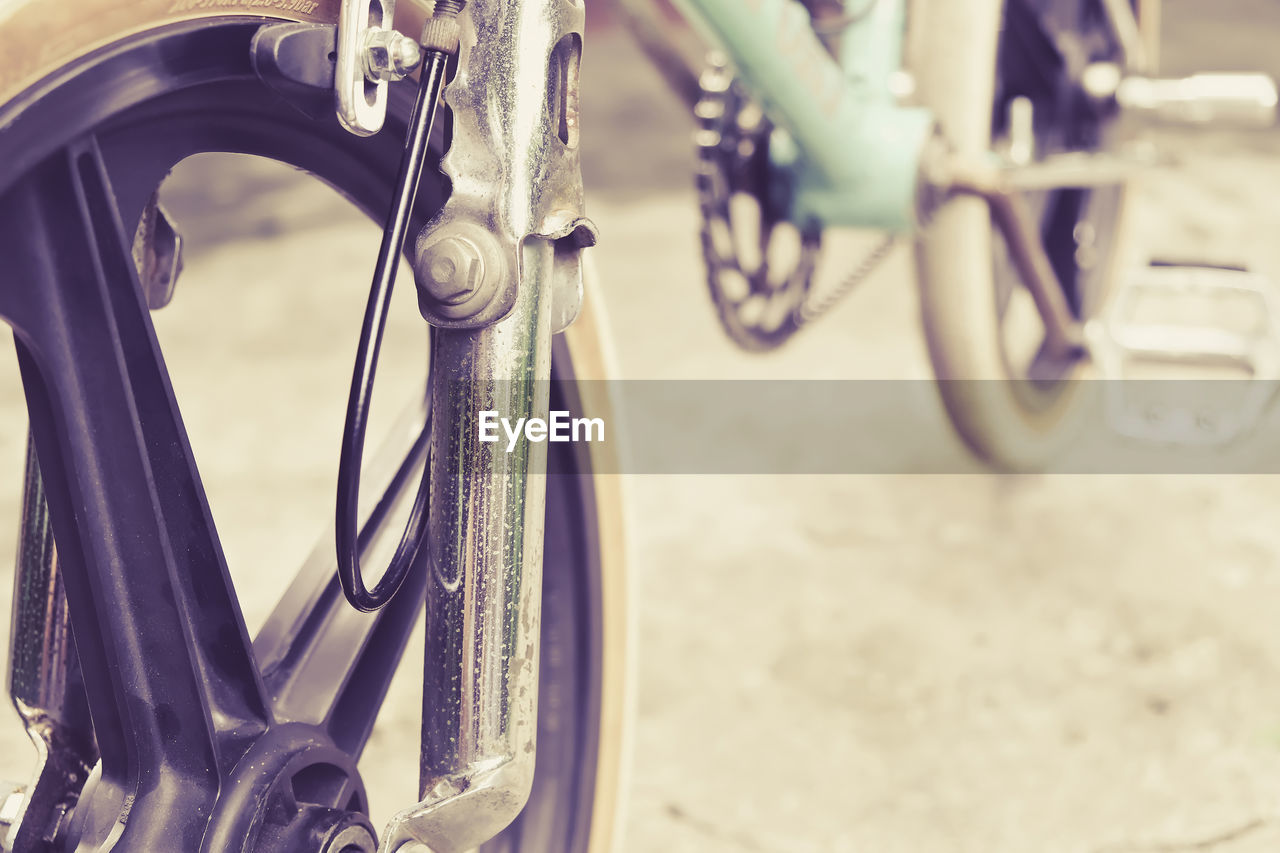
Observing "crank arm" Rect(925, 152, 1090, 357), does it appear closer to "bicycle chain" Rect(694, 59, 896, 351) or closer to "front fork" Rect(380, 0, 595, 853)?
"bicycle chain" Rect(694, 59, 896, 351)

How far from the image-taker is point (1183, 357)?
1.35 m

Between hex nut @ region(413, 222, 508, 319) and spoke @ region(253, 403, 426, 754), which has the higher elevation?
hex nut @ region(413, 222, 508, 319)

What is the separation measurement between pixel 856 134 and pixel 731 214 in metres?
0.14

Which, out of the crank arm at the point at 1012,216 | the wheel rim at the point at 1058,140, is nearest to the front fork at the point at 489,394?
the crank arm at the point at 1012,216

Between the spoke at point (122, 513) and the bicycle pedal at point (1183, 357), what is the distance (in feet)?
3.62

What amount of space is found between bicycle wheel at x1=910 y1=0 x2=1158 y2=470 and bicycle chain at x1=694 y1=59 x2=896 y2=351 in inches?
3.8

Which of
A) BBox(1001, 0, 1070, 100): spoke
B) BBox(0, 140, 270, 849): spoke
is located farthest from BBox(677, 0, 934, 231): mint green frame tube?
BBox(0, 140, 270, 849): spoke

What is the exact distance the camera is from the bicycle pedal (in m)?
1.32

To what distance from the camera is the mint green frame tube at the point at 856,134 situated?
1038mm

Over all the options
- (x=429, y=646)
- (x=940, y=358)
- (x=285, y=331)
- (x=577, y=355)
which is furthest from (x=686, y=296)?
(x=429, y=646)

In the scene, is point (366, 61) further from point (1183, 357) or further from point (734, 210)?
point (1183, 357)

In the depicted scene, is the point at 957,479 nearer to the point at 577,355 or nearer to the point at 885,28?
the point at 885,28

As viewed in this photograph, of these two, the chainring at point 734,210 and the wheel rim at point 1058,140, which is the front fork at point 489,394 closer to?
the chainring at point 734,210

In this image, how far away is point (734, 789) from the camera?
101 centimetres
